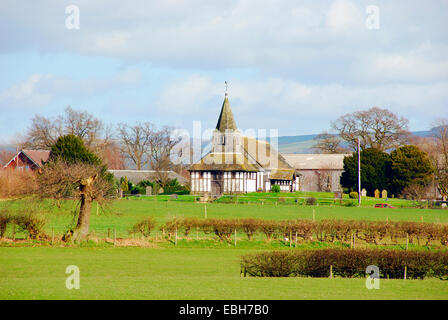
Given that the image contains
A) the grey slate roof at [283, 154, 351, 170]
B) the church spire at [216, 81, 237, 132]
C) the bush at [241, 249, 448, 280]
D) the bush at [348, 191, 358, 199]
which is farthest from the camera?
the grey slate roof at [283, 154, 351, 170]

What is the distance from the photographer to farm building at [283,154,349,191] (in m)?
97.7

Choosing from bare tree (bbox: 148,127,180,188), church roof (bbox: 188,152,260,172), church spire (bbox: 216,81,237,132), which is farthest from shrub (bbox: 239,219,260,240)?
bare tree (bbox: 148,127,180,188)

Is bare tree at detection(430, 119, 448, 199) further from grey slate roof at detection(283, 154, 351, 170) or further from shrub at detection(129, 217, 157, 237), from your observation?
shrub at detection(129, 217, 157, 237)

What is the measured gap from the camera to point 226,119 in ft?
273

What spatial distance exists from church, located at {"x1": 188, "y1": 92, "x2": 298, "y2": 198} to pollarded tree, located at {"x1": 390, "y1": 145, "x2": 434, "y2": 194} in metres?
15.9

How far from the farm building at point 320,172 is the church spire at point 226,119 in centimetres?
1748

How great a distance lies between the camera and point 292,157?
352ft

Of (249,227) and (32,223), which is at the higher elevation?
(32,223)

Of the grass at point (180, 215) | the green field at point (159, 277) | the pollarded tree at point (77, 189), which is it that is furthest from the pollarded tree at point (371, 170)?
the pollarded tree at point (77, 189)

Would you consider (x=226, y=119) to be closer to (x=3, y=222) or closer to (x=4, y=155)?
(x=3, y=222)

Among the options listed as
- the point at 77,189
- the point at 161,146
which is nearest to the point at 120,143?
the point at 161,146

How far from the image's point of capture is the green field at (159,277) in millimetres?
16781

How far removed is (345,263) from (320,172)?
253ft
